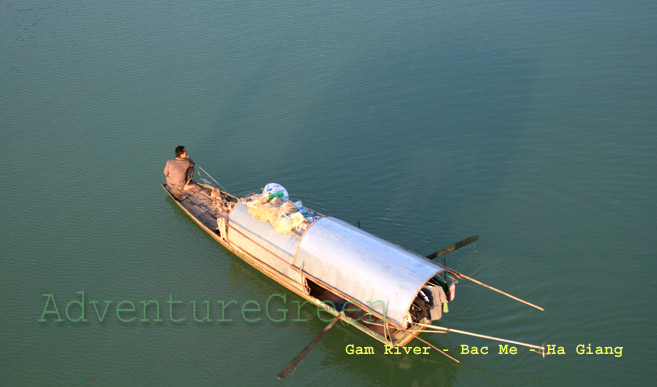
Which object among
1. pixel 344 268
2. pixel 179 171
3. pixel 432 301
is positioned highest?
pixel 179 171

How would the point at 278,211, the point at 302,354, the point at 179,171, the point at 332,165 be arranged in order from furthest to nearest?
the point at 332,165
the point at 179,171
the point at 278,211
the point at 302,354

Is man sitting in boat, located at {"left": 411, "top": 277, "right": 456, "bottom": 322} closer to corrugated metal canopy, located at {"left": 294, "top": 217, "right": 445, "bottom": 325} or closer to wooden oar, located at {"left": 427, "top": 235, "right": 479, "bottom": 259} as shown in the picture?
corrugated metal canopy, located at {"left": 294, "top": 217, "right": 445, "bottom": 325}

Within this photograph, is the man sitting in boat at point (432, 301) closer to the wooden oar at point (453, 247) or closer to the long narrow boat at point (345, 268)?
the long narrow boat at point (345, 268)

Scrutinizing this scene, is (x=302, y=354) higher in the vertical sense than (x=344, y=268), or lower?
lower

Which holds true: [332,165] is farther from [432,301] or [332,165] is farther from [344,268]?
[432,301]

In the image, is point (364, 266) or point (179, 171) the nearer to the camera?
point (364, 266)

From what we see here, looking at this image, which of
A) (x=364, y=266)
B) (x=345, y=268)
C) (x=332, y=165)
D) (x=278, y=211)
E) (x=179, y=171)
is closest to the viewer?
(x=364, y=266)

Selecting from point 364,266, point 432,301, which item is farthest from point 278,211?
point 432,301
